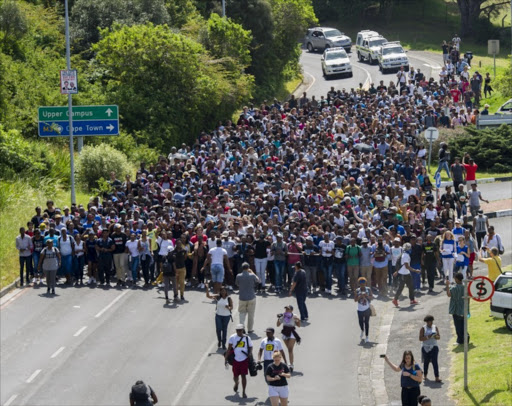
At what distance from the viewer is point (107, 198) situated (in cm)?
3203

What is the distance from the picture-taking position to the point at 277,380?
63.0 ft

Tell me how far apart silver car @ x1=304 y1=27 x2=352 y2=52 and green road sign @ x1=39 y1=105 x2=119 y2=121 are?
36961 millimetres

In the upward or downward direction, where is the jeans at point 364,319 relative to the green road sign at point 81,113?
downward

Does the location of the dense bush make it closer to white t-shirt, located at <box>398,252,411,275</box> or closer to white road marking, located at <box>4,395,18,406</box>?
white t-shirt, located at <box>398,252,411,275</box>

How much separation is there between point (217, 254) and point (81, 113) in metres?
10.9

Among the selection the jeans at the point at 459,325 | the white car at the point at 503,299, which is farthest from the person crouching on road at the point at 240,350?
the white car at the point at 503,299

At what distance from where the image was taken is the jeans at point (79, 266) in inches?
Result: 1102

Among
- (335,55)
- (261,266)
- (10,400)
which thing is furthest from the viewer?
(335,55)

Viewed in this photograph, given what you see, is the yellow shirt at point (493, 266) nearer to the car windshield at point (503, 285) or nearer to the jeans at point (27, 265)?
the car windshield at point (503, 285)

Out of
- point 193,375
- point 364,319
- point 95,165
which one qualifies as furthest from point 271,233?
point 95,165

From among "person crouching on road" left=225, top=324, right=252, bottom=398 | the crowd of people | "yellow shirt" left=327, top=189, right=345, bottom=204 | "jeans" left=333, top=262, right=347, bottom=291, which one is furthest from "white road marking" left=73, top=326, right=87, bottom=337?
"yellow shirt" left=327, top=189, right=345, bottom=204

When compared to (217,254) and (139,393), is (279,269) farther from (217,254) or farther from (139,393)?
(139,393)

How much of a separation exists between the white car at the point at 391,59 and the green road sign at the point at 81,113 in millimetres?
27760

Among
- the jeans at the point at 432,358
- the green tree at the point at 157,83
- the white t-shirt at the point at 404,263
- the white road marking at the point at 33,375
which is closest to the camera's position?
the jeans at the point at 432,358
